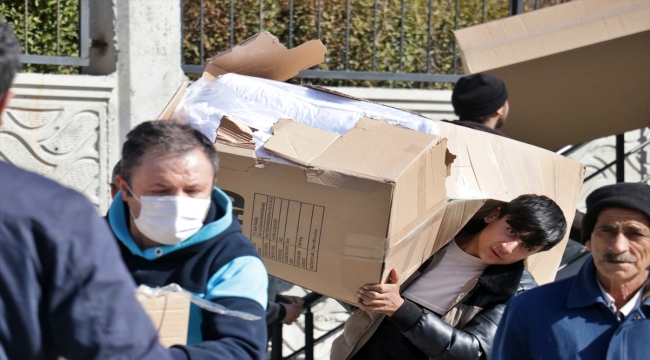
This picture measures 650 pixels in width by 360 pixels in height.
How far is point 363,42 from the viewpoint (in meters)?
5.62

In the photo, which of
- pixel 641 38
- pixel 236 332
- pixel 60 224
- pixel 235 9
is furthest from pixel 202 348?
pixel 235 9

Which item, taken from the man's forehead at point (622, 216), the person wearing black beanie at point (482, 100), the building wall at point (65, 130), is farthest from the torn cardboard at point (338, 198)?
the building wall at point (65, 130)

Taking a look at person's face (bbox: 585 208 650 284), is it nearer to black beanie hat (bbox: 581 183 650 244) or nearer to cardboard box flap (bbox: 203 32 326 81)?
black beanie hat (bbox: 581 183 650 244)

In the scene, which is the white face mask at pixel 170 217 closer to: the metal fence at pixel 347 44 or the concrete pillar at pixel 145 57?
the concrete pillar at pixel 145 57

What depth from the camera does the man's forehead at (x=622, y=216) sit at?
2.18 m

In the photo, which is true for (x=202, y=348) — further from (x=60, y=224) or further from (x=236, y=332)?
(x=60, y=224)

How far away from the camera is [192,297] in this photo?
161 centimetres

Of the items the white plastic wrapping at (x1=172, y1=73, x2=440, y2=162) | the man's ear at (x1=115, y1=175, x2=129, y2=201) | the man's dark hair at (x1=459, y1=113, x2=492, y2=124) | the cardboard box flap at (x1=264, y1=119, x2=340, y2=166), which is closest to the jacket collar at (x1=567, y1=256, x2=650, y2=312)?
the white plastic wrapping at (x1=172, y1=73, x2=440, y2=162)

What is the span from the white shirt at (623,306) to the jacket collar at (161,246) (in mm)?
1021

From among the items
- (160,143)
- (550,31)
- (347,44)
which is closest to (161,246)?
(160,143)

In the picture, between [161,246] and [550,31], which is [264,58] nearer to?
[161,246]

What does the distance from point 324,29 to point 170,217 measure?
3.92 meters

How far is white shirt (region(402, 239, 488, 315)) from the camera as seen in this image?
281 centimetres

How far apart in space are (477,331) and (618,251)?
701mm
